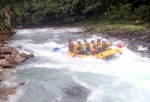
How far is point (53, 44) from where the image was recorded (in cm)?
1941

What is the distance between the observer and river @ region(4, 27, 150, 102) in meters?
9.05

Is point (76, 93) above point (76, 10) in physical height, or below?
below

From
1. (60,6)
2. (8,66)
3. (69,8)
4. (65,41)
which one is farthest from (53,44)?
(60,6)

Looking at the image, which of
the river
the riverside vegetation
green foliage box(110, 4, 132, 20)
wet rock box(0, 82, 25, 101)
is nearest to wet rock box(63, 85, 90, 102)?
the river

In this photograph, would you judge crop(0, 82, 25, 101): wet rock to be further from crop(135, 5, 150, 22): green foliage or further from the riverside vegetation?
crop(135, 5, 150, 22): green foliage

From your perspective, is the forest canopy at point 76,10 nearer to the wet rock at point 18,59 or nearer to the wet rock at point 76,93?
the wet rock at point 18,59

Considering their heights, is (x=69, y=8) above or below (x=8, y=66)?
above

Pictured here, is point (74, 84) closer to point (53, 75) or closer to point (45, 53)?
point (53, 75)

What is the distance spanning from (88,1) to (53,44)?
1303 cm

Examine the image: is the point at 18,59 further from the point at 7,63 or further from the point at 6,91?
the point at 6,91

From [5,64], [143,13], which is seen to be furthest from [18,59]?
[143,13]

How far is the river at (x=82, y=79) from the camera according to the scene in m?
9.05

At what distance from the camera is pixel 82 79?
10.7 m

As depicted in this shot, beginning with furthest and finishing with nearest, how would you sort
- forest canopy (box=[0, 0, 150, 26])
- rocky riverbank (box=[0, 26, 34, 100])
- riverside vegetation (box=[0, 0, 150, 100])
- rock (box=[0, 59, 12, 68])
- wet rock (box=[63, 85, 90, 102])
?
forest canopy (box=[0, 0, 150, 26]), riverside vegetation (box=[0, 0, 150, 100]), rock (box=[0, 59, 12, 68]), rocky riverbank (box=[0, 26, 34, 100]), wet rock (box=[63, 85, 90, 102])
